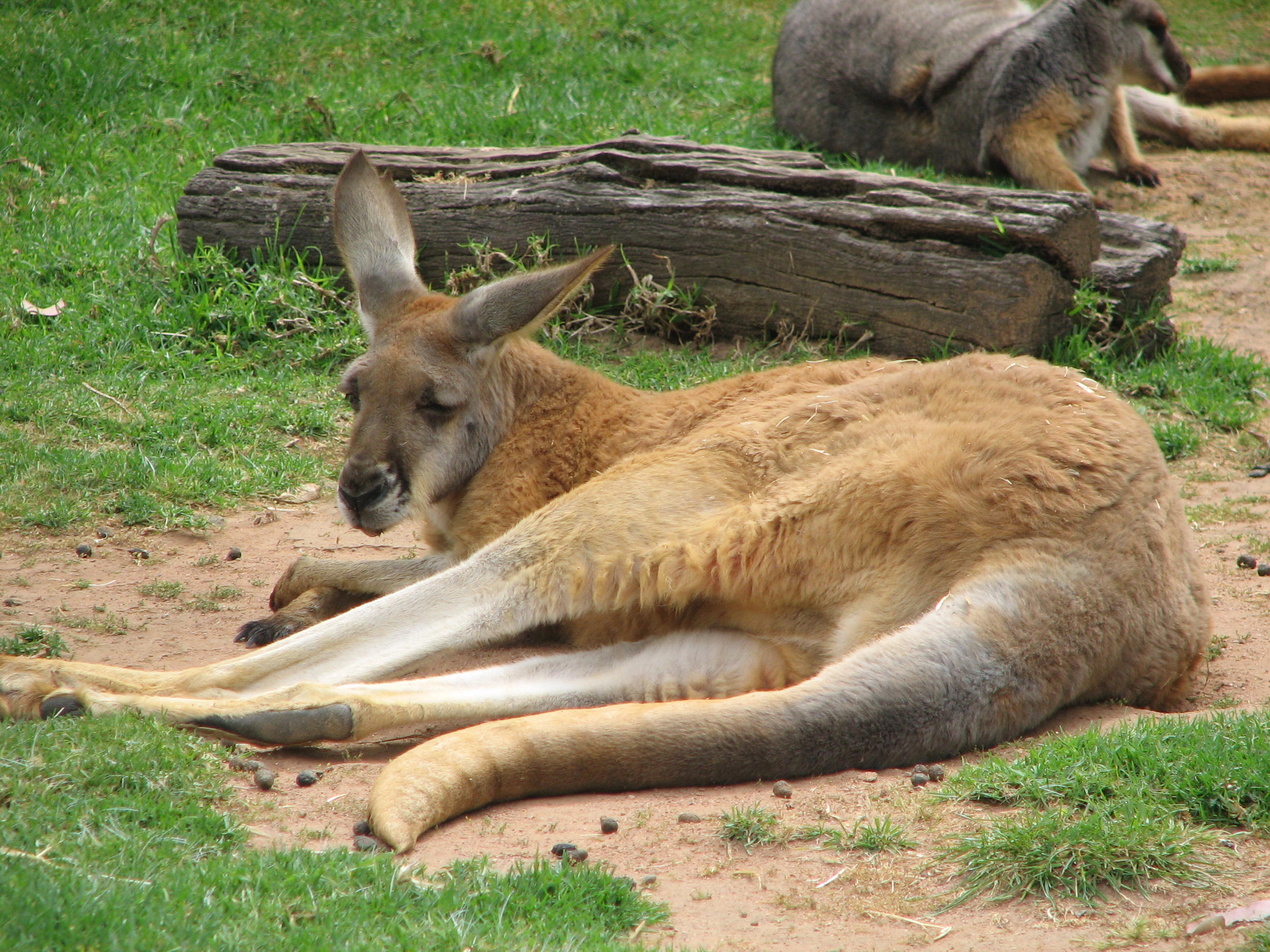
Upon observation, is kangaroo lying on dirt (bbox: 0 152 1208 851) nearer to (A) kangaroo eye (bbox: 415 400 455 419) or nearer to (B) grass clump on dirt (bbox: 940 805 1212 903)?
(A) kangaroo eye (bbox: 415 400 455 419)

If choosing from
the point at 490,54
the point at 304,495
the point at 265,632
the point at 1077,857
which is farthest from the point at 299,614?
the point at 490,54

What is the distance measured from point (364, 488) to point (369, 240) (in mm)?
1211

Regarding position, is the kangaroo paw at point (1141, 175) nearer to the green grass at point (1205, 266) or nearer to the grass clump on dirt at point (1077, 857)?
the green grass at point (1205, 266)

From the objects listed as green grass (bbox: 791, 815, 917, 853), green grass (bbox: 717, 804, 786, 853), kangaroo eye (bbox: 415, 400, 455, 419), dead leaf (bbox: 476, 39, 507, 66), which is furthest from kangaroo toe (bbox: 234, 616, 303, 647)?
dead leaf (bbox: 476, 39, 507, 66)

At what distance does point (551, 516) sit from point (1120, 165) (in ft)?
22.9

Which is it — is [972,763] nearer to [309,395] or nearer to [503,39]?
[309,395]

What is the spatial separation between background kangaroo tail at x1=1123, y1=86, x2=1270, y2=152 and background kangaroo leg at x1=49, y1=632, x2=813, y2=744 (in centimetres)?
809

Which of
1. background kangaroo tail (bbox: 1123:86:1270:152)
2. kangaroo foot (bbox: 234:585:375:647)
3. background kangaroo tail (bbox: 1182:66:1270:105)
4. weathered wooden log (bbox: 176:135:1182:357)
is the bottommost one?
kangaroo foot (bbox: 234:585:375:647)

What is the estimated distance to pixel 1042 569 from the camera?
343 centimetres

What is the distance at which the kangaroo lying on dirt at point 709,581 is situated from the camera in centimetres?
323

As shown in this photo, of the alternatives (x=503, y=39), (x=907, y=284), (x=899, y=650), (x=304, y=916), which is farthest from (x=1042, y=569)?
(x=503, y=39)

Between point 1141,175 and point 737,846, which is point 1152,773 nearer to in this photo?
point 737,846

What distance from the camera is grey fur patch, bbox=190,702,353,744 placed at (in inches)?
132

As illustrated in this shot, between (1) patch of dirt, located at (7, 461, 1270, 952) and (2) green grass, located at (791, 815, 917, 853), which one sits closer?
(1) patch of dirt, located at (7, 461, 1270, 952)
